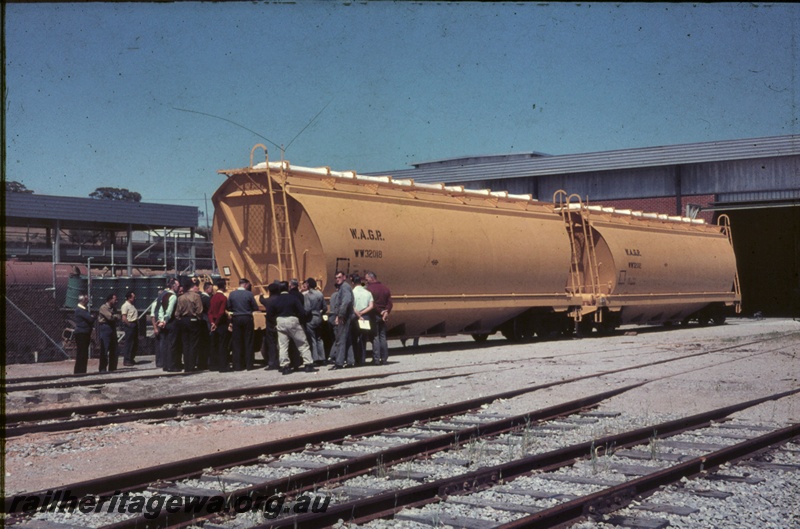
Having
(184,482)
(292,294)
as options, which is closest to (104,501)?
(184,482)

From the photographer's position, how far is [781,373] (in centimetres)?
1578

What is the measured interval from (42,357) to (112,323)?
4.85 metres

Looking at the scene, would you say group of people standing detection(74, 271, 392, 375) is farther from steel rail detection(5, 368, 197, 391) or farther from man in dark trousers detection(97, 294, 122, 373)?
steel rail detection(5, 368, 197, 391)

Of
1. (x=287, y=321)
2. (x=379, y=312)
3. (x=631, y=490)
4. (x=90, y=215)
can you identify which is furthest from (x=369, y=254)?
(x=90, y=215)

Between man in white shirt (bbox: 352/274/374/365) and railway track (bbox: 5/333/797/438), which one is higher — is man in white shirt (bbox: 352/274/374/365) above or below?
above

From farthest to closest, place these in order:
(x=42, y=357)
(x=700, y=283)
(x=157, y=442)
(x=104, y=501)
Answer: (x=700, y=283)
(x=42, y=357)
(x=157, y=442)
(x=104, y=501)

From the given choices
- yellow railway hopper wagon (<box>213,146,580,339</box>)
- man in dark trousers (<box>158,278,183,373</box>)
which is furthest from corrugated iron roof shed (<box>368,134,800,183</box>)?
man in dark trousers (<box>158,278,183,373</box>)

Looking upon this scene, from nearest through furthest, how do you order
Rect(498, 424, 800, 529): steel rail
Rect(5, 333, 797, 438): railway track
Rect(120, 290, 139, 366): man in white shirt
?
Rect(498, 424, 800, 529): steel rail, Rect(5, 333, 797, 438): railway track, Rect(120, 290, 139, 366): man in white shirt

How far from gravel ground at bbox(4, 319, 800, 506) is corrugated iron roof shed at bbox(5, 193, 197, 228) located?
15439 mm

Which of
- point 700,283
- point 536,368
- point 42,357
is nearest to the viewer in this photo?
point 536,368

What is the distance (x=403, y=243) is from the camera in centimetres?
1948

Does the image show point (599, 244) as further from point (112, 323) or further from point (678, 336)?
point (112, 323)

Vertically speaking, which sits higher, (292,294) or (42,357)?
(292,294)

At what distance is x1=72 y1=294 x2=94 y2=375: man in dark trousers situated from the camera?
17.0m
